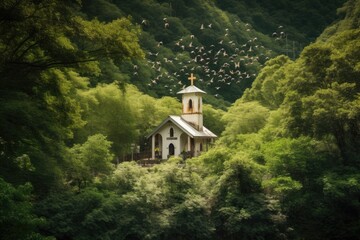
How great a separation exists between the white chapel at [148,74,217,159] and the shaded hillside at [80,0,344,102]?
11.1m

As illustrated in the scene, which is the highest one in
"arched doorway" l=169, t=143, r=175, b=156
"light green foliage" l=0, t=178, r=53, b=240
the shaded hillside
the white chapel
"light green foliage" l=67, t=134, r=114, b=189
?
the shaded hillside

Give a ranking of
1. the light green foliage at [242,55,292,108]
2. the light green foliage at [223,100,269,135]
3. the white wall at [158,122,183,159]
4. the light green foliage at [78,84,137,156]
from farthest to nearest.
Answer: the white wall at [158,122,183,159]
the light green foliage at [242,55,292,108]
the light green foliage at [223,100,269,135]
the light green foliage at [78,84,137,156]

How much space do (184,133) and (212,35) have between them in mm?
34867

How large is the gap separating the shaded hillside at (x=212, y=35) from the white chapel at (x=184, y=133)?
11.1 m

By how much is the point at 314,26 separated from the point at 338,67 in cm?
6560

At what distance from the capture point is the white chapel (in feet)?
155

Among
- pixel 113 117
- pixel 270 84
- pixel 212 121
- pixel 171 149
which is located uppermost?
pixel 270 84

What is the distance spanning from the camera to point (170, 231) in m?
27.2

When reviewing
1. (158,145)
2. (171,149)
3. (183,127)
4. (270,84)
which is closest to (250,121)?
(270,84)

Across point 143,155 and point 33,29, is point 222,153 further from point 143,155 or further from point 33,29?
point 143,155

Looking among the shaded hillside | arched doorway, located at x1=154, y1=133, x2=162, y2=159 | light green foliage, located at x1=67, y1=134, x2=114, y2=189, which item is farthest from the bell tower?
light green foliage, located at x1=67, y1=134, x2=114, y2=189

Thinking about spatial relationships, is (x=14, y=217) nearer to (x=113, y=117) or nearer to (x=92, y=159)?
(x=92, y=159)

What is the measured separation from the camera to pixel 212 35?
79000mm

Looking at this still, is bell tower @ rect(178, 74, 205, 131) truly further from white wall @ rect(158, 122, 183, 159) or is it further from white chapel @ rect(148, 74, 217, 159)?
white wall @ rect(158, 122, 183, 159)
